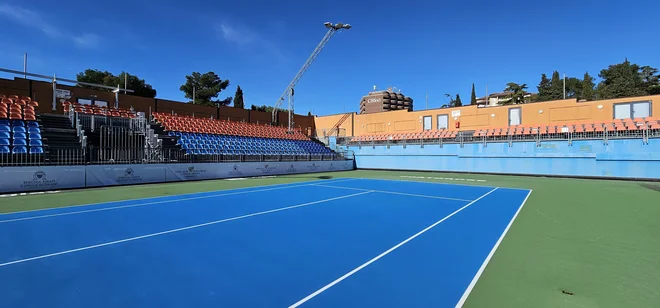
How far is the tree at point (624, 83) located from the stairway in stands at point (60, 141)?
74.5 metres

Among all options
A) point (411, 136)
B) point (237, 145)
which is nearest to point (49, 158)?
point (237, 145)

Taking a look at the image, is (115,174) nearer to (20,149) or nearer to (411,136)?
(20,149)

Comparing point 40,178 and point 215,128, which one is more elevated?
point 215,128

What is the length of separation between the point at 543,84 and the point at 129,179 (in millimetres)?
92283

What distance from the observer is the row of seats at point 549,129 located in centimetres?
2353

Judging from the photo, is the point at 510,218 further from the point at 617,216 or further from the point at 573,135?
the point at 573,135

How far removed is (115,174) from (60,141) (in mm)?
4222

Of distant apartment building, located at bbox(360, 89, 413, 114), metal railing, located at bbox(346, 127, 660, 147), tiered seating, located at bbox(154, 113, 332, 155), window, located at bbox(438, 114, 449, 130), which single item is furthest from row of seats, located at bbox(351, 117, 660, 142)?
distant apartment building, located at bbox(360, 89, 413, 114)

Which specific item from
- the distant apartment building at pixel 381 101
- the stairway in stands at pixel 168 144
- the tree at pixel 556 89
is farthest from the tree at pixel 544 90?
the stairway in stands at pixel 168 144

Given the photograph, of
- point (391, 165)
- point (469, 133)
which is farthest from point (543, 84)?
point (391, 165)

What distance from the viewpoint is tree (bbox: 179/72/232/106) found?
57.7 meters

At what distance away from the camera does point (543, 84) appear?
79812mm

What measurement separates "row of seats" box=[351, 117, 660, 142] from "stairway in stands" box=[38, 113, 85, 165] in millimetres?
27191

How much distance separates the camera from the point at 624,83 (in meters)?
56.1
